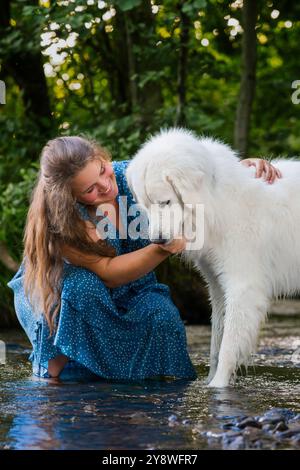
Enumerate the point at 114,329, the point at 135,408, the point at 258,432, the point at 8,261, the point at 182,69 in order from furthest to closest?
the point at 182,69, the point at 8,261, the point at 114,329, the point at 135,408, the point at 258,432

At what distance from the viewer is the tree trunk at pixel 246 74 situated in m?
6.89

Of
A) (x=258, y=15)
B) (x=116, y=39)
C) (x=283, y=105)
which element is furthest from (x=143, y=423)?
(x=283, y=105)

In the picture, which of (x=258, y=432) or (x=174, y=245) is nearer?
(x=258, y=432)

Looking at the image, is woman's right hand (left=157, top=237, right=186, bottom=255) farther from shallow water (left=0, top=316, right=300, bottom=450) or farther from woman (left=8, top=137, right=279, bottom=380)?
shallow water (left=0, top=316, right=300, bottom=450)

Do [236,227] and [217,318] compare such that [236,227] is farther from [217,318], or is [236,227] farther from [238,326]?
[217,318]

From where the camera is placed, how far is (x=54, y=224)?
409 cm

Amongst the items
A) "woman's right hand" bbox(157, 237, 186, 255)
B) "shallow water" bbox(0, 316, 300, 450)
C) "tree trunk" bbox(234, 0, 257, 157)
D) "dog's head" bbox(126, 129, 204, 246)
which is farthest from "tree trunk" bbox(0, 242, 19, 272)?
"woman's right hand" bbox(157, 237, 186, 255)

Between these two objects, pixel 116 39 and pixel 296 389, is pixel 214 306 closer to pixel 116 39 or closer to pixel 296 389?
pixel 296 389

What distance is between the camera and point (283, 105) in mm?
9859

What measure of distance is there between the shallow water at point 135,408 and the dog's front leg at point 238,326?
0.11m

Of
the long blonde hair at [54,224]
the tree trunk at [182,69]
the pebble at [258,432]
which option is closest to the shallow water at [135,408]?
the pebble at [258,432]

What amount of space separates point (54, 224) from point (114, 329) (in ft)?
2.19

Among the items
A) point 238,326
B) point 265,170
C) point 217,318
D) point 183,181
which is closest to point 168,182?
point 183,181

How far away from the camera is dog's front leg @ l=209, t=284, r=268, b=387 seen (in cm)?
404
